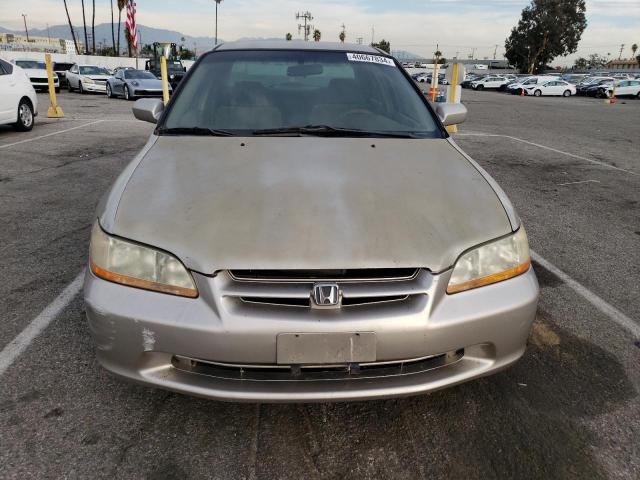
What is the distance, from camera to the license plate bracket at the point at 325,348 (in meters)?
1.73

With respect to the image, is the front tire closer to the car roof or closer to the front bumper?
the car roof

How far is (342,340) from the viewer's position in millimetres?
1739

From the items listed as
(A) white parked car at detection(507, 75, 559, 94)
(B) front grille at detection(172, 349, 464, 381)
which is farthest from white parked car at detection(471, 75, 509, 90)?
(B) front grille at detection(172, 349, 464, 381)

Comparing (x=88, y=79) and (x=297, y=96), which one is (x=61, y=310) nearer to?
(x=297, y=96)

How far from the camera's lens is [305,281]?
5.90ft

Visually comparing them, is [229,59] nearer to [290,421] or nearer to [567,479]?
[290,421]

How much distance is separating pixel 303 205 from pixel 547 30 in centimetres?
8260

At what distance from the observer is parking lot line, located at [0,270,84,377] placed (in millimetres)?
2541

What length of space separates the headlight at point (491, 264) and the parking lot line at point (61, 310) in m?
1.39

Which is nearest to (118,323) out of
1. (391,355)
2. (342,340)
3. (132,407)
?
(132,407)

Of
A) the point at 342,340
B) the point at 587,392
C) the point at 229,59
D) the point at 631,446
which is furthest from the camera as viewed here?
the point at 229,59

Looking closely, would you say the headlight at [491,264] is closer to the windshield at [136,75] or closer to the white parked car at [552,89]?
the windshield at [136,75]

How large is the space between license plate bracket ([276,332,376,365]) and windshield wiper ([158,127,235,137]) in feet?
4.91

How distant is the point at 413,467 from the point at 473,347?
51 cm
